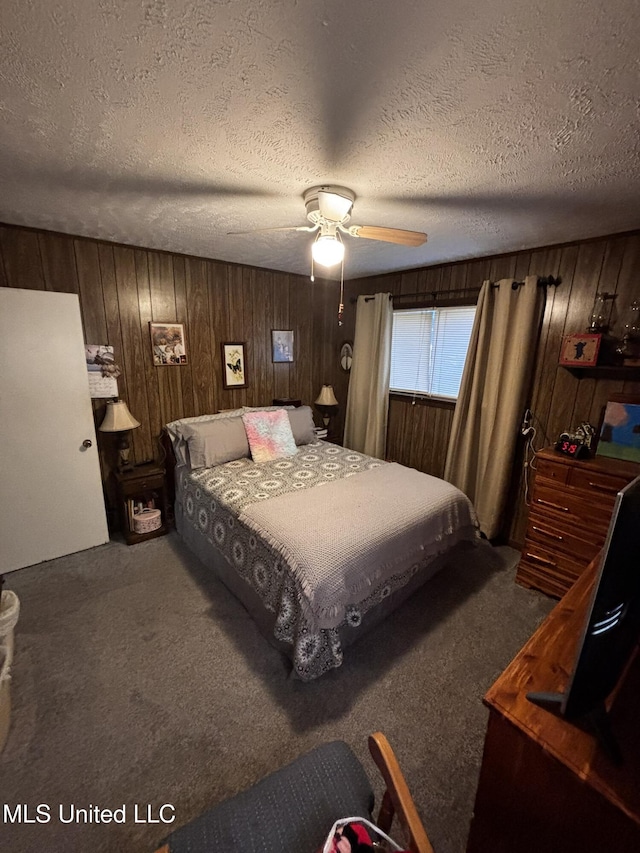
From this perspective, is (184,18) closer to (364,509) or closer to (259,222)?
(259,222)

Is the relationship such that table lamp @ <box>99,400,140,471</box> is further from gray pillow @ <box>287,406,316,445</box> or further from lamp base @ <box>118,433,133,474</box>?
gray pillow @ <box>287,406,316,445</box>

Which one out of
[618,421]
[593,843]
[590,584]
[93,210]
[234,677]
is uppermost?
[93,210]

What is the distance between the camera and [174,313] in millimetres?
3047

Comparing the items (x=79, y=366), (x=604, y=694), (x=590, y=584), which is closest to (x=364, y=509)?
(x=590, y=584)

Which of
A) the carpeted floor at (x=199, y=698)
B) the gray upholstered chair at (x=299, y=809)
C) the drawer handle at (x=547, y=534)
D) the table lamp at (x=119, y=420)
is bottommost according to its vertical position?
the carpeted floor at (x=199, y=698)

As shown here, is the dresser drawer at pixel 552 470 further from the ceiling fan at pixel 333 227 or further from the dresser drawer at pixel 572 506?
the ceiling fan at pixel 333 227

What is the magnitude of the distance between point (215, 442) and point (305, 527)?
4.29 feet

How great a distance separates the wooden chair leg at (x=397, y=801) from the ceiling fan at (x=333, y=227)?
191 cm

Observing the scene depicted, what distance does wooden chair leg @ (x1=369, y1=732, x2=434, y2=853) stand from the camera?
66cm

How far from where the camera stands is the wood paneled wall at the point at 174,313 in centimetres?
250

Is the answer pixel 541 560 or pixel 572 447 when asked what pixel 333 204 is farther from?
pixel 541 560

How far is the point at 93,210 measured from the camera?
6.63 feet

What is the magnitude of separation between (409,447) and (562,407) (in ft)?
4.73

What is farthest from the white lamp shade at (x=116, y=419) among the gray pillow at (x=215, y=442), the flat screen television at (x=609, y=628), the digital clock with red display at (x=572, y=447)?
the digital clock with red display at (x=572, y=447)
